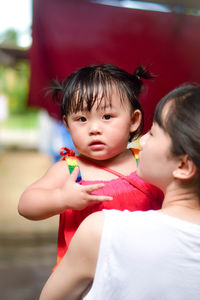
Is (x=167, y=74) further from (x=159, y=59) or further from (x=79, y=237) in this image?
(x=79, y=237)

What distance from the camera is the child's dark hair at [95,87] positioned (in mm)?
974

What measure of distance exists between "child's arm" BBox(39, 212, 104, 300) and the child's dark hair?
363 mm

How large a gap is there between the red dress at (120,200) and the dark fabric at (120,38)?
1103mm

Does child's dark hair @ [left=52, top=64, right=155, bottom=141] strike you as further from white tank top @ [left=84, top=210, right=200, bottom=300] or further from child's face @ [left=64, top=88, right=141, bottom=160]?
white tank top @ [left=84, top=210, right=200, bottom=300]

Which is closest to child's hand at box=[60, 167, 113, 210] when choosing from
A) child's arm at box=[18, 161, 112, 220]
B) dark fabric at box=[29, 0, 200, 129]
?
child's arm at box=[18, 161, 112, 220]

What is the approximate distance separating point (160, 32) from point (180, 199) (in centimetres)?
151

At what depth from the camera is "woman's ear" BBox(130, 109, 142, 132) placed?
3.43ft

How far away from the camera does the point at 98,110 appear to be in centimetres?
97

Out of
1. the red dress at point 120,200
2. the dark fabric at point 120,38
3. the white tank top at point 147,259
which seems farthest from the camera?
the dark fabric at point 120,38

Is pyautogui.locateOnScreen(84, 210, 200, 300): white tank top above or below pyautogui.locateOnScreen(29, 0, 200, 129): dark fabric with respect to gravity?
below

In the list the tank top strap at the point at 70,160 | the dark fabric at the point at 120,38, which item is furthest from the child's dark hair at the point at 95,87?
the dark fabric at the point at 120,38

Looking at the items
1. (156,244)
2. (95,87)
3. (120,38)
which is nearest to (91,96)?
(95,87)

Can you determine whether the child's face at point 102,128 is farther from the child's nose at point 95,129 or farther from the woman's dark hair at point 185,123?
the woman's dark hair at point 185,123

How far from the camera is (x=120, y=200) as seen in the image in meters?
0.95
